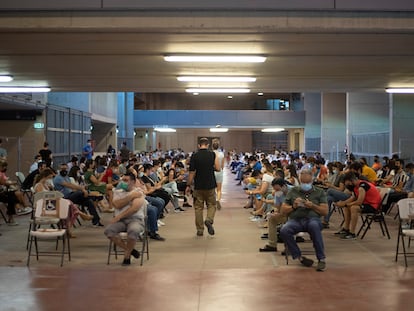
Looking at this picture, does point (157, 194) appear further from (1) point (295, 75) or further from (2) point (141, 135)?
(2) point (141, 135)

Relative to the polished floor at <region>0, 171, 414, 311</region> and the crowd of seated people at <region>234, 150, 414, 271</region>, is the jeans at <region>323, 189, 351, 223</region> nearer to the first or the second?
the crowd of seated people at <region>234, 150, 414, 271</region>

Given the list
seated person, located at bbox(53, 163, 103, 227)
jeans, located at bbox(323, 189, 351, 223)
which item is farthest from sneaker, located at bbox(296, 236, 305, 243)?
seated person, located at bbox(53, 163, 103, 227)

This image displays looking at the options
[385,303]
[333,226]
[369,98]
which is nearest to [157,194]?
[333,226]

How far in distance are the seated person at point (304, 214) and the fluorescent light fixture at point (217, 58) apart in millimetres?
4112

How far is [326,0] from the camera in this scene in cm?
844

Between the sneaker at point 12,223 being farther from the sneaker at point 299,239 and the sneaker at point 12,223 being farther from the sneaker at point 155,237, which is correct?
the sneaker at point 299,239

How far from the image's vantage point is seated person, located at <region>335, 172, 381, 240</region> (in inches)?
412

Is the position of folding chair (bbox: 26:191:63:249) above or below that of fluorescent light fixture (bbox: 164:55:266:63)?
below

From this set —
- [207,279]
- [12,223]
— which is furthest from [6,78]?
[207,279]

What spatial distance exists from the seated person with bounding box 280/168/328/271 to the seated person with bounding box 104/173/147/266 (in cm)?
208

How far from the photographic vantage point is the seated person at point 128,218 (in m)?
8.16

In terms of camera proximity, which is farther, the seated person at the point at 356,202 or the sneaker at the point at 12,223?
the sneaker at the point at 12,223

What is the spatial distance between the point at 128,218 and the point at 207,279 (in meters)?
1.68

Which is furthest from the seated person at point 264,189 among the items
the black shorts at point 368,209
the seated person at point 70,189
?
the seated person at point 70,189
